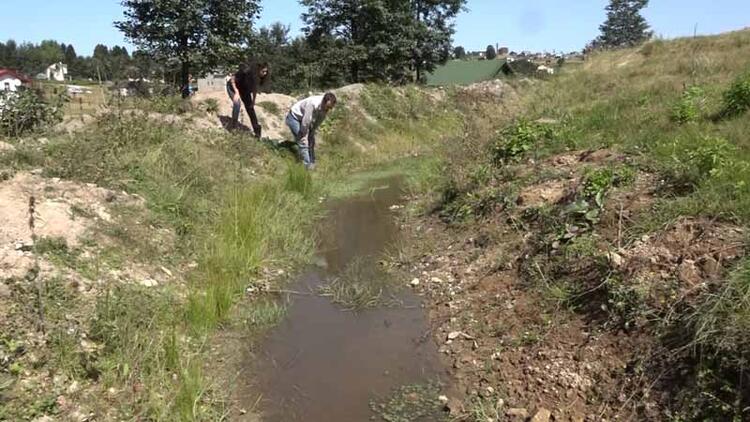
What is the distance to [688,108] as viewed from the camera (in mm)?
7637

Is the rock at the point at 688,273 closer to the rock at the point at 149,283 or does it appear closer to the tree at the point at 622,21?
the rock at the point at 149,283

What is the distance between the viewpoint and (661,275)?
13.8 ft

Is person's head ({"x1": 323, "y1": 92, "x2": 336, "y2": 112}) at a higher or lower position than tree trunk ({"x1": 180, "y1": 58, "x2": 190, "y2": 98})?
lower

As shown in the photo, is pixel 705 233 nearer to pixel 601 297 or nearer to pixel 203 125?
pixel 601 297

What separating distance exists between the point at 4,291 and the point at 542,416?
3.83 metres

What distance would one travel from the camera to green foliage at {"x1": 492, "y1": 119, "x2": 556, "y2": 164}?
862 cm

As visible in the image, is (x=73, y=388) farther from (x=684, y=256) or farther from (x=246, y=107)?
(x=246, y=107)

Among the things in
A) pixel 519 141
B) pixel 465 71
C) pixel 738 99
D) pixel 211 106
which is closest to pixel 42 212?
pixel 519 141

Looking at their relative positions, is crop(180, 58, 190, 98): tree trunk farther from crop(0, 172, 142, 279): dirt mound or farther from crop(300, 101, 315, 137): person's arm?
crop(0, 172, 142, 279): dirt mound

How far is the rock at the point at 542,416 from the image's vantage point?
3.62m

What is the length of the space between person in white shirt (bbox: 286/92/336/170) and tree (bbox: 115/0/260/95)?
7.57m

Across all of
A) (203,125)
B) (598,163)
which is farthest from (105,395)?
(203,125)

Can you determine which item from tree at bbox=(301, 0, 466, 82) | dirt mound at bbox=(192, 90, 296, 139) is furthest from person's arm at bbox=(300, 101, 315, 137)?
tree at bbox=(301, 0, 466, 82)

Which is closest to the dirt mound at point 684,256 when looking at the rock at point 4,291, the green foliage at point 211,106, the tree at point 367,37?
the rock at point 4,291
